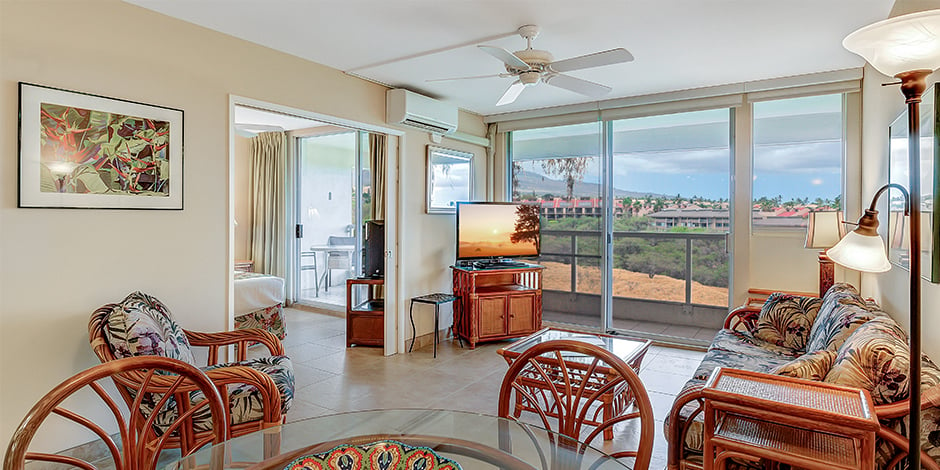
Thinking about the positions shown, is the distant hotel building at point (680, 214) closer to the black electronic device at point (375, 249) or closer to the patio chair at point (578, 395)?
the black electronic device at point (375, 249)

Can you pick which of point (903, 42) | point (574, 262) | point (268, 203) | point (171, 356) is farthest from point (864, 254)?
point (268, 203)

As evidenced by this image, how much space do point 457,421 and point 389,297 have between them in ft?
10.2

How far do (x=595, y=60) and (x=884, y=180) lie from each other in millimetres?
2052

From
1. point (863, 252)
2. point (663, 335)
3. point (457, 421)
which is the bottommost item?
point (663, 335)

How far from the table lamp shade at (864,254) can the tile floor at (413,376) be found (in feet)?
4.66

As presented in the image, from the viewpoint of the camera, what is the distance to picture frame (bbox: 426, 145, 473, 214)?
17.0 feet

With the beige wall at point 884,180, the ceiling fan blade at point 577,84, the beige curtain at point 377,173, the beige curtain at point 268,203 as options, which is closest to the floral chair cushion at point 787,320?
the beige wall at point 884,180

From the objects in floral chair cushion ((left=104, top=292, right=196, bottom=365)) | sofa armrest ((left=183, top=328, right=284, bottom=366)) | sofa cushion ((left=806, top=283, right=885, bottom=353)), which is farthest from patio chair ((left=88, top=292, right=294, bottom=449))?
sofa cushion ((left=806, top=283, right=885, bottom=353))

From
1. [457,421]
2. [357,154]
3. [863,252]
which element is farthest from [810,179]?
[357,154]

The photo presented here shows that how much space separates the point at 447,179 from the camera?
5461 millimetres

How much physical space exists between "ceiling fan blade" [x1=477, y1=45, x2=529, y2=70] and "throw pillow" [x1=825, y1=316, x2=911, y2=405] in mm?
2154

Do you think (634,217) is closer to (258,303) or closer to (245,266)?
(258,303)

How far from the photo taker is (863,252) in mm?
1819

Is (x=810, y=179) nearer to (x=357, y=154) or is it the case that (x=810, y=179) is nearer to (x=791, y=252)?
(x=791, y=252)
